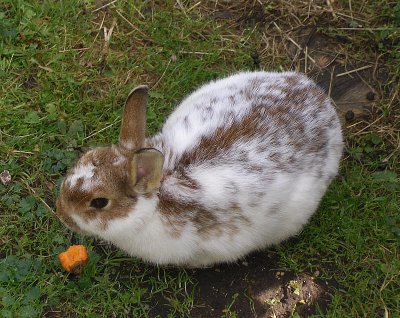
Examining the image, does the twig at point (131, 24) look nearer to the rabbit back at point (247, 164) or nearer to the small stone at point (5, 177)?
the rabbit back at point (247, 164)

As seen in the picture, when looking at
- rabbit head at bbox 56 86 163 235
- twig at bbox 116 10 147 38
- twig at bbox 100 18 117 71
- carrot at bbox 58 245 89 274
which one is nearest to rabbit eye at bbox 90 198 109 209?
rabbit head at bbox 56 86 163 235

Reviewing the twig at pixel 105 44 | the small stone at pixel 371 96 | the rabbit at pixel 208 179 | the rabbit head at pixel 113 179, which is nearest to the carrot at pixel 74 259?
the rabbit at pixel 208 179

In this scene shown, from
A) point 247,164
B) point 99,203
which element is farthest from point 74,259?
point 247,164

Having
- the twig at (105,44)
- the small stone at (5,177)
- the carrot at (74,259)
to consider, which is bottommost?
the carrot at (74,259)

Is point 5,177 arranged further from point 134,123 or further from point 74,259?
point 134,123

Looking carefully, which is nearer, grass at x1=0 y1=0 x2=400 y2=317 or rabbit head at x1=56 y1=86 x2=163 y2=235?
rabbit head at x1=56 y1=86 x2=163 y2=235

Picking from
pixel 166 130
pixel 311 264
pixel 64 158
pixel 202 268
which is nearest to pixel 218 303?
pixel 202 268

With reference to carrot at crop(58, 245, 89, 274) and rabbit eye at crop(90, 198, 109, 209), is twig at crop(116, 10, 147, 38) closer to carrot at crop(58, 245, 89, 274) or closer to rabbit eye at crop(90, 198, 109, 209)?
carrot at crop(58, 245, 89, 274)
